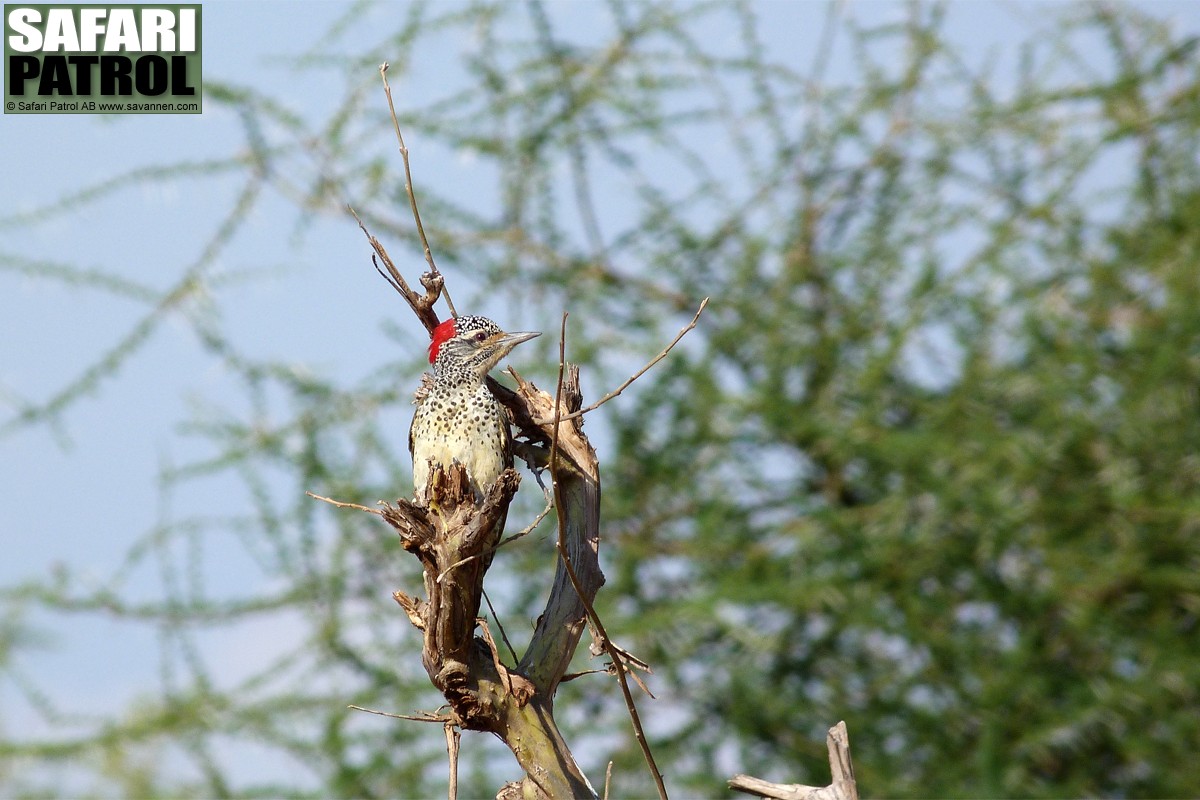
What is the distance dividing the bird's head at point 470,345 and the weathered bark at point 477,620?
0.45 meters

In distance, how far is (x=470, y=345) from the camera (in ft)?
9.50

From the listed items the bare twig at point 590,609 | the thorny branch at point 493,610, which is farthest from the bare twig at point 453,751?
the bare twig at point 590,609

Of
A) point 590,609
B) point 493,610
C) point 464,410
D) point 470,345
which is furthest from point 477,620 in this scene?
point 470,345

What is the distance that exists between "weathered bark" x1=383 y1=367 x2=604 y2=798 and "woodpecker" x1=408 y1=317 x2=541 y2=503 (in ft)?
0.45

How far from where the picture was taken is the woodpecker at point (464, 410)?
2557 mm

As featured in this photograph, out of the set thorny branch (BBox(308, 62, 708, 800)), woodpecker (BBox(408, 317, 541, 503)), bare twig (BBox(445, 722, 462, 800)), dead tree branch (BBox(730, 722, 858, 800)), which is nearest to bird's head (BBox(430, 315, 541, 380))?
woodpecker (BBox(408, 317, 541, 503))

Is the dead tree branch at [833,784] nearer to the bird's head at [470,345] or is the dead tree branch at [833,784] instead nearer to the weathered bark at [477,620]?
the weathered bark at [477,620]

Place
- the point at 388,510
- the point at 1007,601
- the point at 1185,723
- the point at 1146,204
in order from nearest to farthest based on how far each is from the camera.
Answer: the point at 388,510
the point at 1185,723
the point at 1007,601
the point at 1146,204

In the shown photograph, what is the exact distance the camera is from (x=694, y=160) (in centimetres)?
604

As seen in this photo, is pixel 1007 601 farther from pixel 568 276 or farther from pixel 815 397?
pixel 568 276

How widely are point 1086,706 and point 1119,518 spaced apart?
82 cm

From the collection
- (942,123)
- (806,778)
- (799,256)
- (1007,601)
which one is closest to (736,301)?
(799,256)

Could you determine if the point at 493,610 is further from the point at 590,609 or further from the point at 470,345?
the point at 470,345

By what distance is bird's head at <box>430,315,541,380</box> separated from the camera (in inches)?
111
